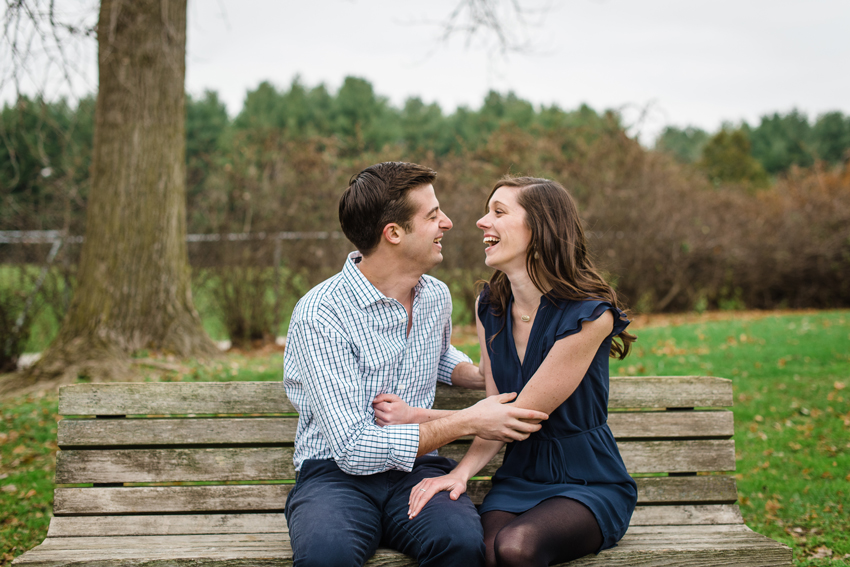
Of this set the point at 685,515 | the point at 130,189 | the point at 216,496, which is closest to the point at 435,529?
the point at 216,496

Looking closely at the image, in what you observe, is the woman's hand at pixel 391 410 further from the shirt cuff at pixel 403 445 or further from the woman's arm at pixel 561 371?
the woman's arm at pixel 561 371

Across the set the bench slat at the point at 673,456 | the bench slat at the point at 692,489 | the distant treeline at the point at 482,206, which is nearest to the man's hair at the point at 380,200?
→ the bench slat at the point at 673,456

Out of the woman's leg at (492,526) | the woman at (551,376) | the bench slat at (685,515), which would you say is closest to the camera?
the woman's leg at (492,526)

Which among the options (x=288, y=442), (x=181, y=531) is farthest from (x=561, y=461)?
(x=181, y=531)

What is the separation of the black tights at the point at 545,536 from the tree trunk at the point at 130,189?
5.03 meters

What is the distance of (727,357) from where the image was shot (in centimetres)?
793

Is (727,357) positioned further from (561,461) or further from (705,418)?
(561,461)

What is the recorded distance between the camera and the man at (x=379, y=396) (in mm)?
2305

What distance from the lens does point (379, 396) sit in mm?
2566

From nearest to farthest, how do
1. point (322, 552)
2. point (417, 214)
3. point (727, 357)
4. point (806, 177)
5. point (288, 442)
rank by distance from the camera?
point (322, 552)
point (417, 214)
point (288, 442)
point (727, 357)
point (806, 177)

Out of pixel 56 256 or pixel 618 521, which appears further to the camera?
pixel 56 256

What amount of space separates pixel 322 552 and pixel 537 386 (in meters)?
0.98

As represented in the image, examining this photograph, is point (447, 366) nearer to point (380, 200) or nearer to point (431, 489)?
point (431, 489)

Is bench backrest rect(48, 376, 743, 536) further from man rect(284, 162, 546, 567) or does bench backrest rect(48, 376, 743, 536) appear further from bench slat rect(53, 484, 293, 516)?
man rect(284, 162, 546, 567)
